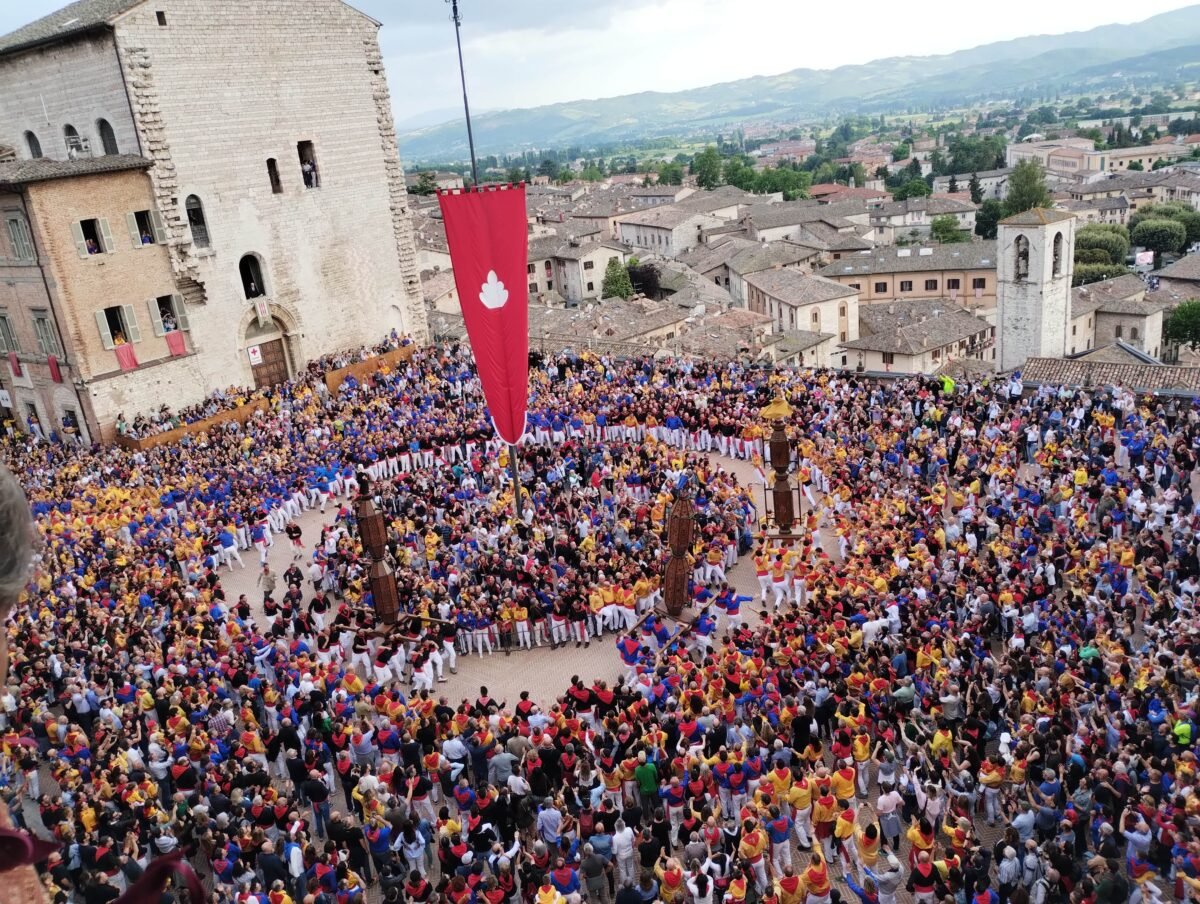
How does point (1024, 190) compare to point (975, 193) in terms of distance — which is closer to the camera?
point (1024, 190)

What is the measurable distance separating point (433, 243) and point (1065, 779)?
7128cm

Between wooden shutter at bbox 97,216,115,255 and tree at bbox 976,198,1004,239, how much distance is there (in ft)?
286

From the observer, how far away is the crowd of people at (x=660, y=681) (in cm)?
1096

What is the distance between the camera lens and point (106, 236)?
101ft

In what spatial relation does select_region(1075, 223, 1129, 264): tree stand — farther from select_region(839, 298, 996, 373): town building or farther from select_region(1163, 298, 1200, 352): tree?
select_region(839, 298, 996, 373): town building

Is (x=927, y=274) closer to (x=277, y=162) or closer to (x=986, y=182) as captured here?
(x=277, y=162)

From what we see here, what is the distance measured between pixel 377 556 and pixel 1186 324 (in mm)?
59063

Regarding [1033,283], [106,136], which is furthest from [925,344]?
[106,136]

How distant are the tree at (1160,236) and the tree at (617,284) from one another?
5035 centimetres

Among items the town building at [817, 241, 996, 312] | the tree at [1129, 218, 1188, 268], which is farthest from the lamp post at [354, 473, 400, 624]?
the tree at [1129, 218, 1188, 268]

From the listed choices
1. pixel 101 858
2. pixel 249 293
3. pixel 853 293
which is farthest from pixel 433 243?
pixel 101 858

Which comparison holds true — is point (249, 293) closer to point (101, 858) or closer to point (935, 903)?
point (101, 858)

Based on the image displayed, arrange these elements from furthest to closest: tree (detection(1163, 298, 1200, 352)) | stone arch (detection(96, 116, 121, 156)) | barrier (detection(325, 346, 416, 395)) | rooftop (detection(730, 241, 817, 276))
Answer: rooftop (detection(730, 241, 817, 276)) < tree (detection(1163, 298, 1200, 352)) < barrier (detection(325, 346, 416, 395)) < stone arch (detection(96, 116, 121, 156))

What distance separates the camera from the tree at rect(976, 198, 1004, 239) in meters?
98.1
